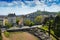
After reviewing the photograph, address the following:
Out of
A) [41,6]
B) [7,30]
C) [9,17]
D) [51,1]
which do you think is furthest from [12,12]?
[51,1]

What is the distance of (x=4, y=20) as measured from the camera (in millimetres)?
3408

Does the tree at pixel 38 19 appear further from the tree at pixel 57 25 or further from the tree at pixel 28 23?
the tree at pixel 57 25

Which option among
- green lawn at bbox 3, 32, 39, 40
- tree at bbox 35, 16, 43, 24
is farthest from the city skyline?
green lawn at bbox 3, 32, 39, 40

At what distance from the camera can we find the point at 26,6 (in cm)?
356

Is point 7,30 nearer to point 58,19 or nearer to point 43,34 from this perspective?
point 43,34

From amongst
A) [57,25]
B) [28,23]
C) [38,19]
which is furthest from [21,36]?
[57,25]

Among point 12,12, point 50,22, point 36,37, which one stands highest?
point 12,12

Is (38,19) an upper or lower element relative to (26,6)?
lower

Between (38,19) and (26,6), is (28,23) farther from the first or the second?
(26,6)

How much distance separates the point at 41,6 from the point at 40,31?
19.2 inches

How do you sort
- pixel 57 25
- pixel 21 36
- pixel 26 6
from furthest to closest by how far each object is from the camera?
pixel 57 25, pixel 26 6, pixel 21 36

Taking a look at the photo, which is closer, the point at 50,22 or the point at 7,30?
the point at 7,30

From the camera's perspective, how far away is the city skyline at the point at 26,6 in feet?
11.2

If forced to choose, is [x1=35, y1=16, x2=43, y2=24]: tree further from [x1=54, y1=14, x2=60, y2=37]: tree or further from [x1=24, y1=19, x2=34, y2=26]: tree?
[x1=54, y1=14, x2=60, y2=37]: tree
